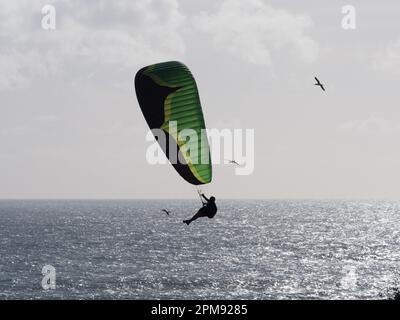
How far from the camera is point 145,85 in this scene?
29.8m
